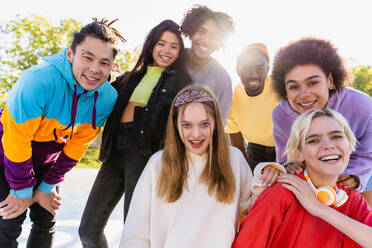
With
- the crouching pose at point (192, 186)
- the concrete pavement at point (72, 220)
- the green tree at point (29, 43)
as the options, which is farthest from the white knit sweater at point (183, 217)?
the green tree at point (29, 43)

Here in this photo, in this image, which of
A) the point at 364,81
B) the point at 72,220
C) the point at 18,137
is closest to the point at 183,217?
the point at 18,137

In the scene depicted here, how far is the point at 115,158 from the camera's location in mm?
2129

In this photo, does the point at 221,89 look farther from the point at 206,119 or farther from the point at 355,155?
the point at 355,155

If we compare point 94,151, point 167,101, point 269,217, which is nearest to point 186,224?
point 269,217

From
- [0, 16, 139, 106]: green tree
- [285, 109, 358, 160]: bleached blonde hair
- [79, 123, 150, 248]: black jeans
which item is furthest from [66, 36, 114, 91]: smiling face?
[0, 16, 139, 106]: green tree

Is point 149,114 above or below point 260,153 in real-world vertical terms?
above

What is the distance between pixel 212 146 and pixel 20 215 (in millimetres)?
1334

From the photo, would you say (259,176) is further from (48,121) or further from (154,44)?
(48,121)

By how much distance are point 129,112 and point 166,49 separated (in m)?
0.53

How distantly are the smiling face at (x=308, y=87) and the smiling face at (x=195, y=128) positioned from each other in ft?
1.87

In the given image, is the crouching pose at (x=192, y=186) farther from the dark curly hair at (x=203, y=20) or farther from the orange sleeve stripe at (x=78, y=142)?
the dark curly hair at (x=203, y=20)

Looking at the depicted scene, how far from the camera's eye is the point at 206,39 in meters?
2.36

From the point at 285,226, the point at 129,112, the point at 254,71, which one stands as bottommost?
the point at 285,226

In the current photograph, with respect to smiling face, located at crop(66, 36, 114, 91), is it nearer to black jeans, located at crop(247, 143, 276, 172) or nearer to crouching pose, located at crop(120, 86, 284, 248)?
crouching pose, located at crop(120, 86, 284, 248)
